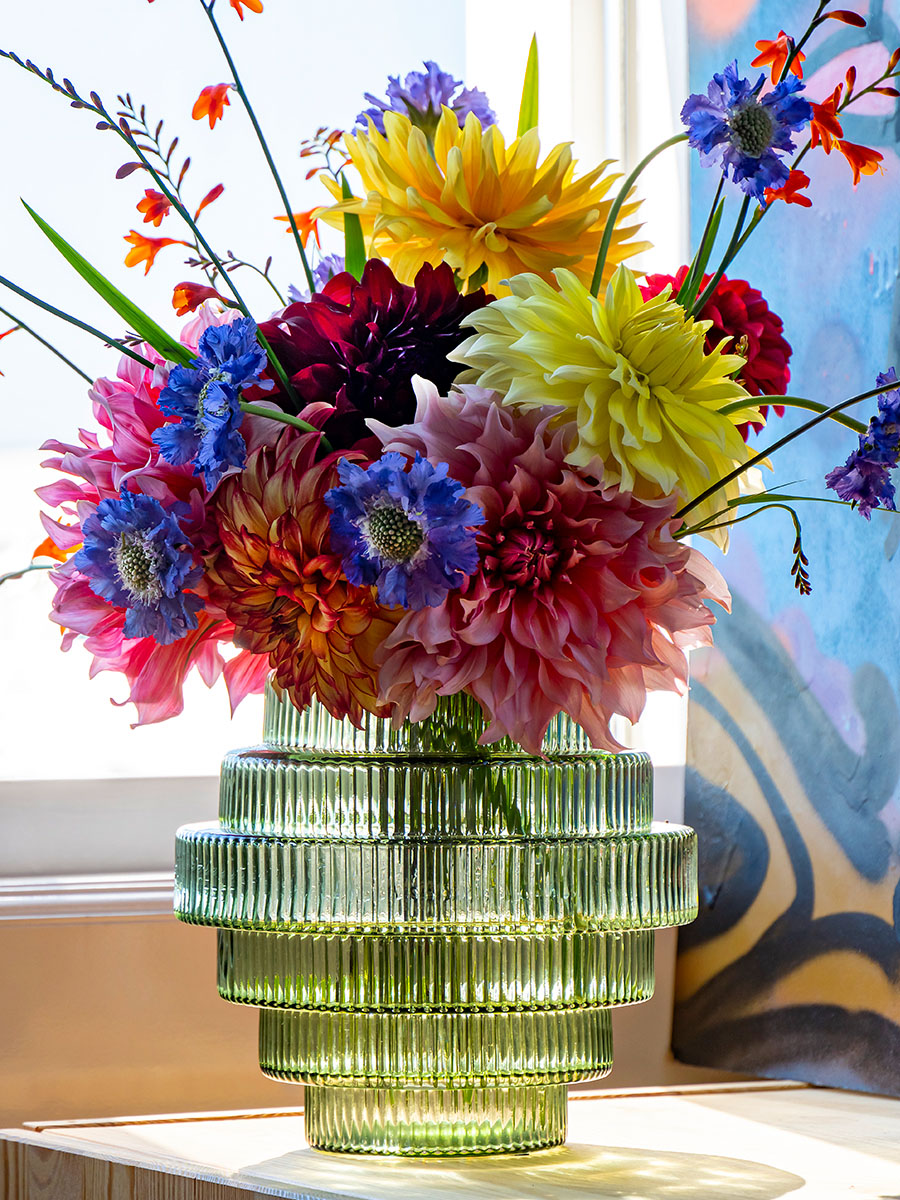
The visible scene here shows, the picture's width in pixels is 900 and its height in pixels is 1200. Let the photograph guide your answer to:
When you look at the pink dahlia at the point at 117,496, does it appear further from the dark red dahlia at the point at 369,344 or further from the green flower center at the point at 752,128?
the green flower center at the point at 752,128

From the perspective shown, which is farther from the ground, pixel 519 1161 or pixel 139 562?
pixel 139 562

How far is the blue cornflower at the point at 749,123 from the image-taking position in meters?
0.58

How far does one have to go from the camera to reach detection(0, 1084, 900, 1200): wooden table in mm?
635

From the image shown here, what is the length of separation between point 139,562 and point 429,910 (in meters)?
0.19

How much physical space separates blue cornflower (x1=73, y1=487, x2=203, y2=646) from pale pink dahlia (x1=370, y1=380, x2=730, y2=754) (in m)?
0.08

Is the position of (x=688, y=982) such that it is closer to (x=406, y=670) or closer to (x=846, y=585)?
(x=846, y=585)

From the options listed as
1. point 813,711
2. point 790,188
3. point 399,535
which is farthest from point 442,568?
point 813,711

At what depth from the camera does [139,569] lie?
0.56 meters

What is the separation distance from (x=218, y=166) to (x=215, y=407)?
68cm

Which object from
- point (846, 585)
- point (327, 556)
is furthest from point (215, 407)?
point (846, 585)

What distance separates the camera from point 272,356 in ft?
2.00

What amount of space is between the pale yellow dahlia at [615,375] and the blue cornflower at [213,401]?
0.30ft

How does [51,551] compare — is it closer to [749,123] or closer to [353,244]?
[353,244]

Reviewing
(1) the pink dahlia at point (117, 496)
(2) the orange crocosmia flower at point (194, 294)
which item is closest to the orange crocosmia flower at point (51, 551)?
(1) the pink dahlia at point (117, 496)
